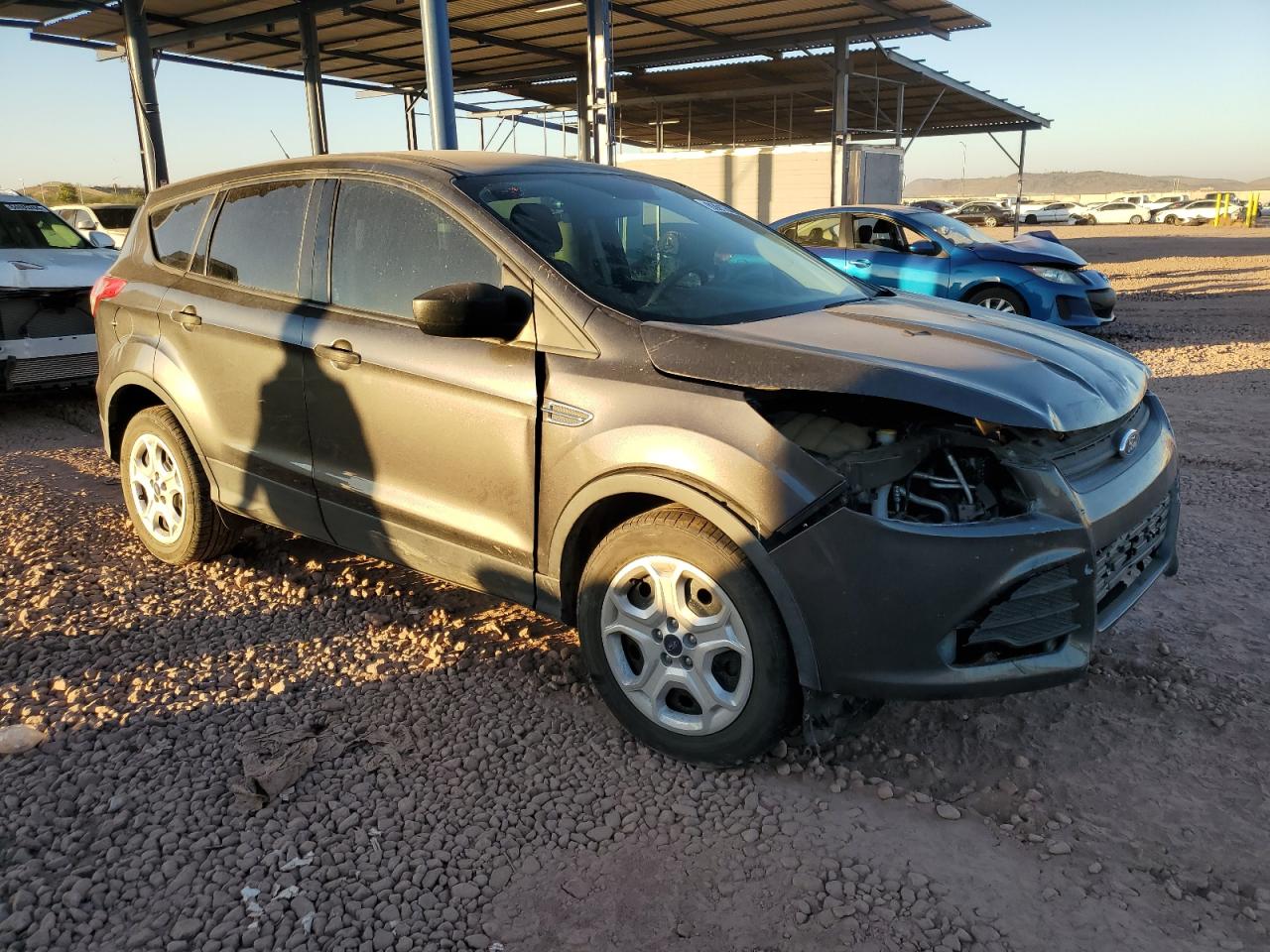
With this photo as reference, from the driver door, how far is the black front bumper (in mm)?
8421

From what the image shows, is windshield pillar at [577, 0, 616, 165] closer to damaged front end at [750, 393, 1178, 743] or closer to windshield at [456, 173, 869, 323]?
windshield at [456, 173, 869, 323]

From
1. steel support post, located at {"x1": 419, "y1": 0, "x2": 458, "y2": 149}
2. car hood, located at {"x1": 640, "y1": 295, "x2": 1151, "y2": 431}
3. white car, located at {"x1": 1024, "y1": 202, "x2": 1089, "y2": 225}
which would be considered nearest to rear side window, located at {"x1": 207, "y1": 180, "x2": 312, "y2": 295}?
car hood, located at {"x1": 640, "y1": 295, "x2": 1151, "y2": 431}

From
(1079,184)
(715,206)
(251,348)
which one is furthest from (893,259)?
(1079,184)

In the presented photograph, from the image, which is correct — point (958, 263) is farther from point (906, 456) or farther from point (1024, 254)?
point (906, 456)

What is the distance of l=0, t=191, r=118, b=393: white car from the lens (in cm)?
708

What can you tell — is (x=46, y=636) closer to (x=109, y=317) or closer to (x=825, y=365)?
(x=109, y=317)

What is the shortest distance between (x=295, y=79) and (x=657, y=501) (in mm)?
22538

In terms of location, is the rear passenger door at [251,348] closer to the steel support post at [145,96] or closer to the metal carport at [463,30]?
the metal carport at [463,30]

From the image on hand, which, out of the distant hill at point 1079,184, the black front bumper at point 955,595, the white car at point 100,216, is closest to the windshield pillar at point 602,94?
the black front bumper at point 955,595

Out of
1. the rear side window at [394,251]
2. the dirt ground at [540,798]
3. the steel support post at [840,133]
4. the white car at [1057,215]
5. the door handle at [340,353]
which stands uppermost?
the steel support post at [840,133]

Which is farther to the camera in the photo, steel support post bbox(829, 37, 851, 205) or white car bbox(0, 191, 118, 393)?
steel support post bbox(829, 37, 851, 205)

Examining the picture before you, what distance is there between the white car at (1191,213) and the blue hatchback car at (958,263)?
4290 centimetres

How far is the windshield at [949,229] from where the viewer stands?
10.6 meters

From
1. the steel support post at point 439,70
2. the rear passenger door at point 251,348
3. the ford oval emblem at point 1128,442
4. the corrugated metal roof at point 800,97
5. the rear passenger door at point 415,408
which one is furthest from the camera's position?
the corrugated metal roof at point 800,97
